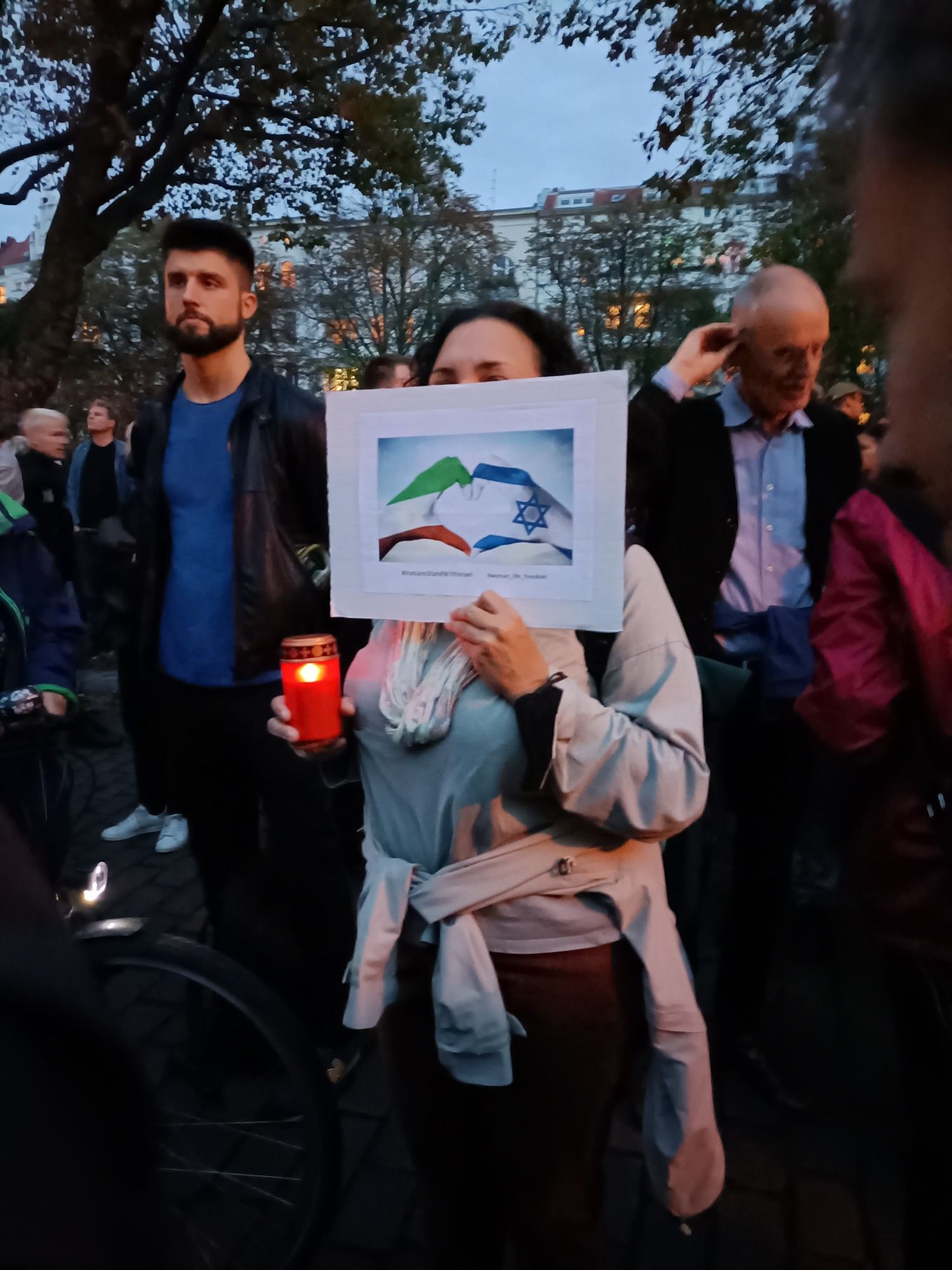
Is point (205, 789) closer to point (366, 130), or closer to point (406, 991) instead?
point (406, 991)

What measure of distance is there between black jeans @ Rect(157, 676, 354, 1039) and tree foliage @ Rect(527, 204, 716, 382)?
2094 centimetres

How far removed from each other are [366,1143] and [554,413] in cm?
221

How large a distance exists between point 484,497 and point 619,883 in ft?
2.06

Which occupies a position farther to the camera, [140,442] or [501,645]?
[140,442]

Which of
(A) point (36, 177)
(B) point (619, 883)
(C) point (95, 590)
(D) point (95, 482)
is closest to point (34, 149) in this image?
(A) point (36, 177)

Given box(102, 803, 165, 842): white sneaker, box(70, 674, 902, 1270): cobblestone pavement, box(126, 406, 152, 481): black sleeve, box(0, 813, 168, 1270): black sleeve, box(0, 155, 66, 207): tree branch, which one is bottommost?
box(70, 674, 902, 1270): cobblestone pavement

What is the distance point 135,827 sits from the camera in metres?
4.69

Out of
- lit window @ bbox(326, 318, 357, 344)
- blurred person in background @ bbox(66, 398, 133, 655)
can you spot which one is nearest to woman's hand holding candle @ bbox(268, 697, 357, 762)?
blurred person in background @ bbox(66, 398, 133, 655)

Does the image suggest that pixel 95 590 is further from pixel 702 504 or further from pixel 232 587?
pixel 702 504

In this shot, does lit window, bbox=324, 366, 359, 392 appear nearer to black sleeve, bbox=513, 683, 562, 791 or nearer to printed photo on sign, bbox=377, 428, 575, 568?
printed photo on sign, bbox=377, 428, 575, 568

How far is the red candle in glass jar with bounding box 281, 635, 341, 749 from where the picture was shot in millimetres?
1483

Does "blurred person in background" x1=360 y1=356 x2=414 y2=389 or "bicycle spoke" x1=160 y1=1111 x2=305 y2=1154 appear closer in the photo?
"bicycle spoke" x1=160 y1=1111 x2=305 y2=1154

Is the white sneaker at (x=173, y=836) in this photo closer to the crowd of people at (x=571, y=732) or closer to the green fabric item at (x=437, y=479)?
the crowd of people at (x=571, y=732)

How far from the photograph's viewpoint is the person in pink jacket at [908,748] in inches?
40.1
